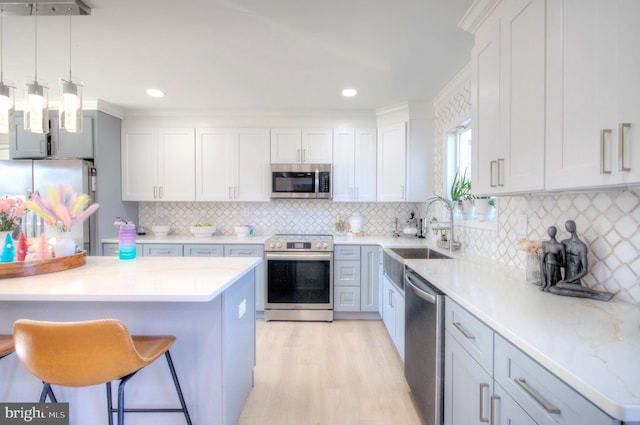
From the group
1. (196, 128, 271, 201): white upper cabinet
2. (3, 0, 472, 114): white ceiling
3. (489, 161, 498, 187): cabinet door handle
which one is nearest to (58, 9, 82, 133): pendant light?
(3, 0, 472, 114): white ceiling

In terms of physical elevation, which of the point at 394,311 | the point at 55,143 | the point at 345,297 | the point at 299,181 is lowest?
the point at 345,297

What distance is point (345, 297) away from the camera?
3387 millimetres

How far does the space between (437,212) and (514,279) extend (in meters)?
1.75

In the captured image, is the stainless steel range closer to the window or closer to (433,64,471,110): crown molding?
the window

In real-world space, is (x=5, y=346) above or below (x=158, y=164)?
below

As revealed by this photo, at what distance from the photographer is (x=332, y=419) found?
1830 mm

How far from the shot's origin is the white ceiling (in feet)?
5.85

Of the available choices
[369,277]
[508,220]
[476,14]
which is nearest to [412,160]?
[369,277]

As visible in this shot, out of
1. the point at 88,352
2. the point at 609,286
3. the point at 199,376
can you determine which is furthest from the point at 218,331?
the point at 609,286

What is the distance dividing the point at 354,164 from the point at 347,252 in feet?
3.60

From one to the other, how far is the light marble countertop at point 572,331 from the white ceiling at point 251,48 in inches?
63.5

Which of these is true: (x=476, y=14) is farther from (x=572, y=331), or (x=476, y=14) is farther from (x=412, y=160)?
(x=412, y=160)

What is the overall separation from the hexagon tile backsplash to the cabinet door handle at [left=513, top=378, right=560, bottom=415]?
2.31 ft

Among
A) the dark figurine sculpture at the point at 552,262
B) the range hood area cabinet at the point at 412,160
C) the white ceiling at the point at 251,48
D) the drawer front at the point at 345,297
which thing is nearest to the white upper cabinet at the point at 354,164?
the range hood area cabinet at the point at 412,160
